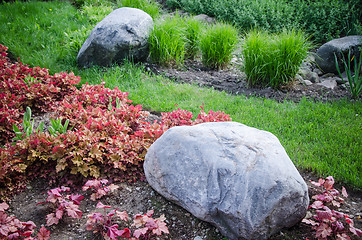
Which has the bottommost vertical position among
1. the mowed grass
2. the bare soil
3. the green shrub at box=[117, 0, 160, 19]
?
the bare soil

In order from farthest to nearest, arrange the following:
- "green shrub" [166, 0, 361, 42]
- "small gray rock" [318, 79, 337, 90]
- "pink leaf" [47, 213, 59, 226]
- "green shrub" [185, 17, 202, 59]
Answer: "green shrub" [166, 0, 361, 42] < "green shrub" [185, 17, 202, 59] < "small gray rock" [318, 79, 337, 90] < "pink leaf" [47, 213, 59, 226]

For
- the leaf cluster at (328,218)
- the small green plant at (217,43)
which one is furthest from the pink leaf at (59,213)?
the small green plant at (217,43)

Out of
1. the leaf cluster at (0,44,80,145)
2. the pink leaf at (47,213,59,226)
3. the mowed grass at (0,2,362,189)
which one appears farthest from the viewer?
the leaf cluster at (0,44,80,145)

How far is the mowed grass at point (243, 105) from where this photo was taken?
12.1 feet

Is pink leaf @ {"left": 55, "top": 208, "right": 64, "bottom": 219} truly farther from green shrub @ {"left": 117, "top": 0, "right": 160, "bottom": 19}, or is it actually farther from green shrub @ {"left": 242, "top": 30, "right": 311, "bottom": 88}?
green shrub @ {"left": 117, "top": 0, "right": 160, "bottom": 19}

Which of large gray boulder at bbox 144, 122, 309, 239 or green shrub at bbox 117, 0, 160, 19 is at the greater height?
green shrub at bbox 117, 0, 160, 19

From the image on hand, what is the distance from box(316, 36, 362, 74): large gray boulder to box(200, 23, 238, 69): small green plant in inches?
75.2

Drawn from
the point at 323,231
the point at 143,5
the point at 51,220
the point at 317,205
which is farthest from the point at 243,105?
the point at 143,5

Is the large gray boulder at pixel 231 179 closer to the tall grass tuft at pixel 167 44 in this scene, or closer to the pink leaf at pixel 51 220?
the pink leaf at pixel 51 220

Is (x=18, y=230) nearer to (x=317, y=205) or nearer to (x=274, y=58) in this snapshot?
(x=317, y=205)

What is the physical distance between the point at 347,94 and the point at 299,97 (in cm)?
90

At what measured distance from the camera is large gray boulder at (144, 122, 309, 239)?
2422mm

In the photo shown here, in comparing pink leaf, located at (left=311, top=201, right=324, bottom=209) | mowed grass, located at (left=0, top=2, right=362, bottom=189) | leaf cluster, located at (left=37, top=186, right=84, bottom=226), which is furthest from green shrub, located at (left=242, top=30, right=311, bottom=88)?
leaf cluster, located at (left=37, top=186, right=84, bottom=226)

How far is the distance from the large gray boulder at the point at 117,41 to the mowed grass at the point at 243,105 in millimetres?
254
